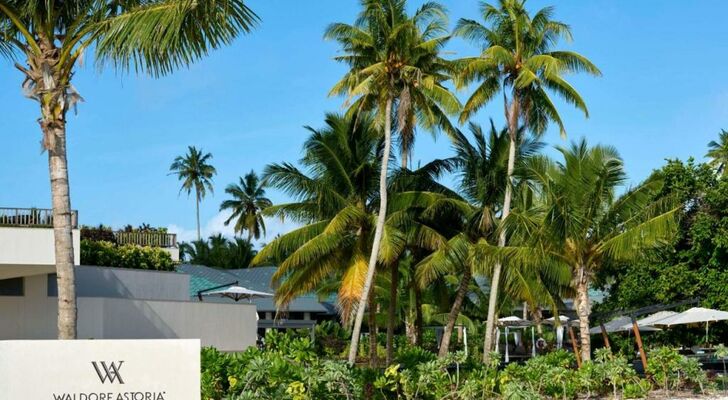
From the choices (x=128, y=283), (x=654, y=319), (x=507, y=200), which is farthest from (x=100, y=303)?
(x=654, y=319)

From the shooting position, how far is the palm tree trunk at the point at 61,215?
12539 millimetres

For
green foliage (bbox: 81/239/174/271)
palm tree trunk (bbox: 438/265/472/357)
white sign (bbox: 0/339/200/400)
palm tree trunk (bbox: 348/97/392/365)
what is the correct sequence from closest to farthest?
white sign (bbox: 0/339/200/400) < palm tree trunk (bbox: 348/97/392/365) < green foliage (bbox: 81/239/174/271) < palm tree trunk (bbox: 438/265/472/357)

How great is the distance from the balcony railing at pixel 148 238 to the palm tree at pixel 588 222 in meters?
11.8

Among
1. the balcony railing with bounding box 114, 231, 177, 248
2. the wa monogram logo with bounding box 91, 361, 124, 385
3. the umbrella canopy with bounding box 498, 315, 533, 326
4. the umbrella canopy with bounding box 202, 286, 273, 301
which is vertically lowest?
the umbrella canopy with bounding box 498, 315, 533, 326

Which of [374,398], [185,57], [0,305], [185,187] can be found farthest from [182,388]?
[185,187]

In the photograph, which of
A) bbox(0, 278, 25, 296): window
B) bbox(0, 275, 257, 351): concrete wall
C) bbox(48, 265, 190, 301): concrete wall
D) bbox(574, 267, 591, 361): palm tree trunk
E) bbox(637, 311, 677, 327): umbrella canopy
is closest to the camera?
bbox(0, 275, 257, 351): concrete wall

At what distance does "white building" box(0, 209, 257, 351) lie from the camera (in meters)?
21.4

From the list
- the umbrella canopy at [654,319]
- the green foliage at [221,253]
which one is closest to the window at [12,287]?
Result: the umbrella canopy at [654,319]

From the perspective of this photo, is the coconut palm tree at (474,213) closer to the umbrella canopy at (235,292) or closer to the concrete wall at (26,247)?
the umbrella canopy at (235,292)

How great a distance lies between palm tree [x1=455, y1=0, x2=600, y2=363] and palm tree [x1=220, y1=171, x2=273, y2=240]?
53155 millimetres

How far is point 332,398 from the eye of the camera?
16047 mm

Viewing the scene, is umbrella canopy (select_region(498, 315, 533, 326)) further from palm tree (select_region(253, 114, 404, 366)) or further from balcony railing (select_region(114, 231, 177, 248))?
balcony railing (select_region(114, 231, 177, 248))

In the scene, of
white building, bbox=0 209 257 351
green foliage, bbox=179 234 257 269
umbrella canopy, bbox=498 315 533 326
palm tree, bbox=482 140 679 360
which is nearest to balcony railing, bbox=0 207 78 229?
white building, bbox=0 209 257 351

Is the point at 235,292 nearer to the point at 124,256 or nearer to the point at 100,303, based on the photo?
the point at 124,256
